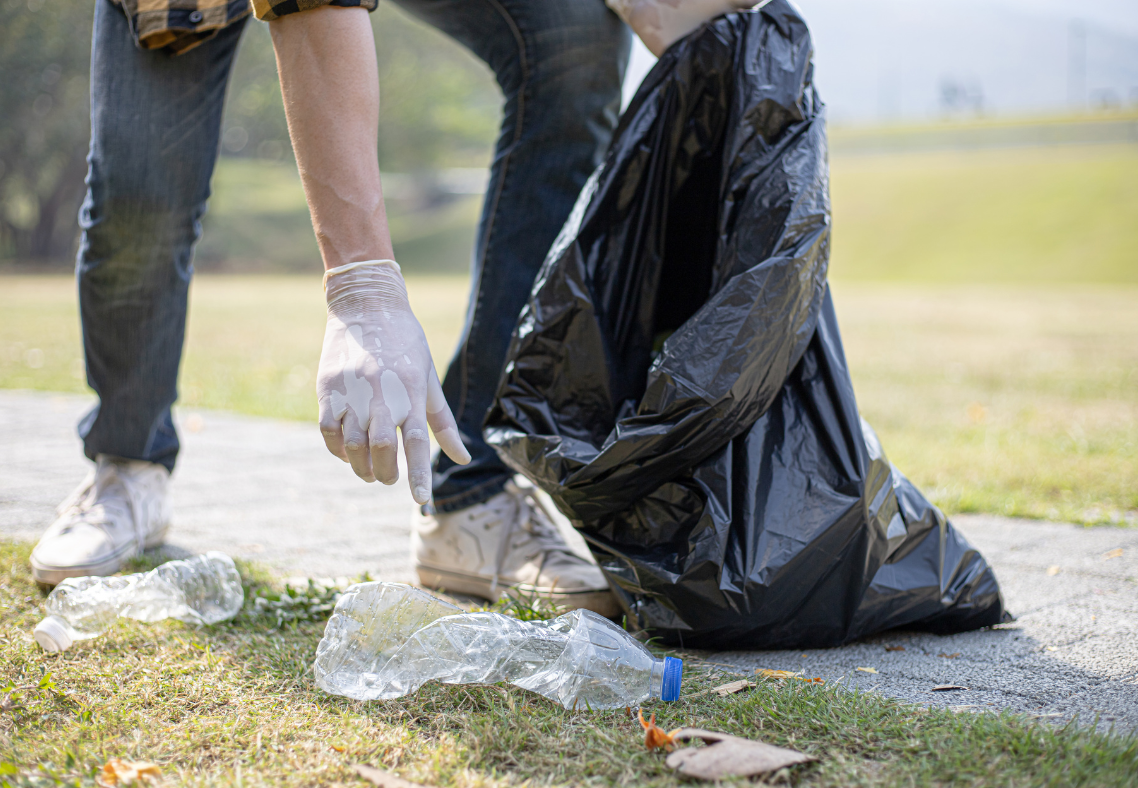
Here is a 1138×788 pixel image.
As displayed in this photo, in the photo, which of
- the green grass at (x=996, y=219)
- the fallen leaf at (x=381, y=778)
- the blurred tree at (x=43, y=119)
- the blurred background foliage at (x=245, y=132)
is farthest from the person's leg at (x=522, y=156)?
the green grass at (x=996, y=219)

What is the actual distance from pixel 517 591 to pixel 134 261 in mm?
1107

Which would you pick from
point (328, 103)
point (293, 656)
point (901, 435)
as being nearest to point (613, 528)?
point (293, 656)

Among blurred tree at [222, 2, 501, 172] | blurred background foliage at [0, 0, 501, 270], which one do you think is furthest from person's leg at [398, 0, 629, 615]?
blurred tree at [222, 2, 501, 172]

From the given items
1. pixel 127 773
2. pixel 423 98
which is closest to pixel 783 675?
pixel 127 773

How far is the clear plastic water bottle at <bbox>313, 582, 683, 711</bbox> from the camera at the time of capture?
1.21 m

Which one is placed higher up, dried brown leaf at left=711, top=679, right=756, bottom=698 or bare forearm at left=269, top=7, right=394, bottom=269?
bare forearm at left=269, top=7, right=394, bottom=269

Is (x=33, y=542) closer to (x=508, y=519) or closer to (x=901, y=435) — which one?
(x=508, y=519)

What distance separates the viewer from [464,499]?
5.97ft

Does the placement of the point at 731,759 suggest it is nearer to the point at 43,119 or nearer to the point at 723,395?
the point at 723,395

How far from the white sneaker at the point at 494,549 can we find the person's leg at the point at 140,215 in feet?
2.39

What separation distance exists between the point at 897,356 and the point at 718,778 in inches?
250

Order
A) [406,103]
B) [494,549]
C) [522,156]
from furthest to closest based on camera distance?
[406,103]
[522,156]
[494,549]

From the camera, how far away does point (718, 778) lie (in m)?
0.95

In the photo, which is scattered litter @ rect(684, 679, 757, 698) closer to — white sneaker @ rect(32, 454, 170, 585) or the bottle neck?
the bottle neck
